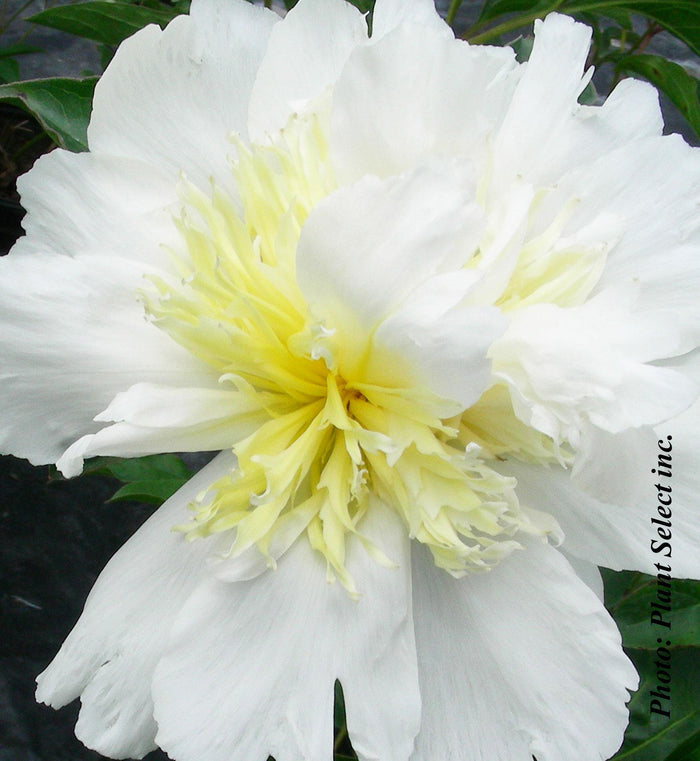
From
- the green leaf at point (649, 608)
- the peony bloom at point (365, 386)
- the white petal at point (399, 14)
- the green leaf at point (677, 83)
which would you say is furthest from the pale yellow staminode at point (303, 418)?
the green leaf at point (677, 83)

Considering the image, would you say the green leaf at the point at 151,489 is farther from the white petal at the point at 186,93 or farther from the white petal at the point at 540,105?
the white petal at the point at 540,105

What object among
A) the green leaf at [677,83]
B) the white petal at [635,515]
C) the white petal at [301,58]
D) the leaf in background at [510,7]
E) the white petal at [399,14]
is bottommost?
the white petal at [635,515]

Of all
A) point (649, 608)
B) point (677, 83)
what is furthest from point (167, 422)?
point (677, 83)

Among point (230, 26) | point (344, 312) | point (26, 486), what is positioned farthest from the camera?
point (26, 486)

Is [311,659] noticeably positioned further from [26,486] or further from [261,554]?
[26,486]

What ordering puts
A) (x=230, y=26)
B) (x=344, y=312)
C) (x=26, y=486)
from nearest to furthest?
(x=344, y=312) → (x=230, y=26) → (x=26, y=486)

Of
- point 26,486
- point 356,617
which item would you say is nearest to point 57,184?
point 356,617

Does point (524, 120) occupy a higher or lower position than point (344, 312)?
higher
